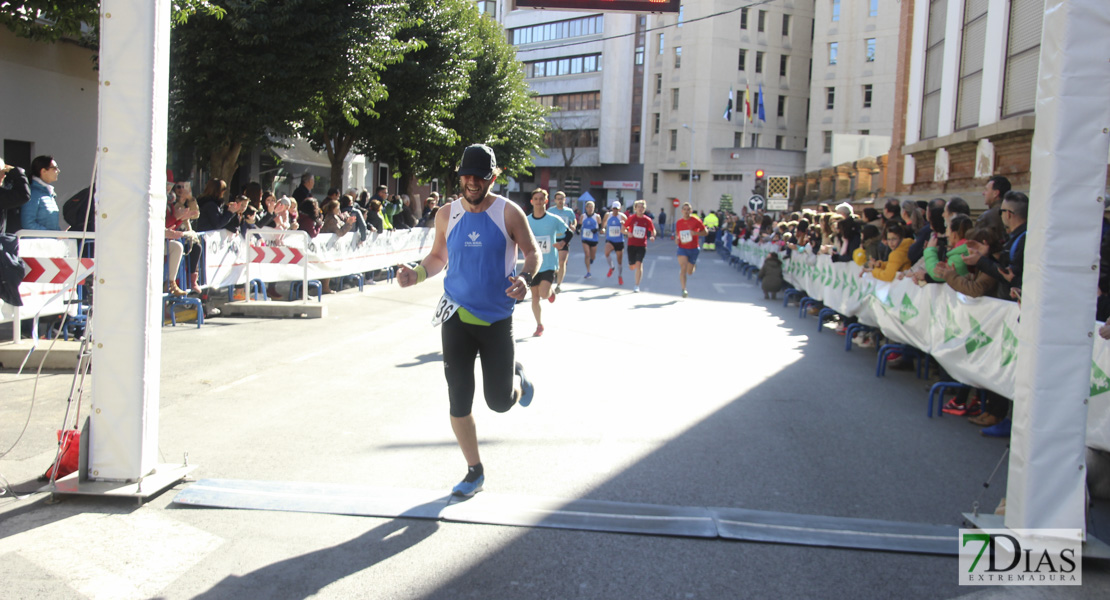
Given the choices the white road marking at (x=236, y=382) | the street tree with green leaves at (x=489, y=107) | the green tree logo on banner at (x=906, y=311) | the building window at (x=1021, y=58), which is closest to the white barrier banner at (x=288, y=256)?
the white road marking at (x=236, y=382)

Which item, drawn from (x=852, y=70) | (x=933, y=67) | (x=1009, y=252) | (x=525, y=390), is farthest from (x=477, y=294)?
(x=852, y=70)

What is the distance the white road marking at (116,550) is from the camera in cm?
375

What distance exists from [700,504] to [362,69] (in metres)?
14.5

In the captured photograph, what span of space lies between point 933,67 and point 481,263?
72.2ft

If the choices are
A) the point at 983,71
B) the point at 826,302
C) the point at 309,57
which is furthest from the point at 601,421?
the point at 983,71

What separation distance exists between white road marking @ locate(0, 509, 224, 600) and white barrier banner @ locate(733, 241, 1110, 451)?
4.21 m

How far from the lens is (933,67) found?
77.9 feet

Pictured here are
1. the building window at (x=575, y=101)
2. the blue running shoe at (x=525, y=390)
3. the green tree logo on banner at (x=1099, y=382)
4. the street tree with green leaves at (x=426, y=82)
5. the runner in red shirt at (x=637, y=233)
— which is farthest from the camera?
the building window at (x=575, y=101)

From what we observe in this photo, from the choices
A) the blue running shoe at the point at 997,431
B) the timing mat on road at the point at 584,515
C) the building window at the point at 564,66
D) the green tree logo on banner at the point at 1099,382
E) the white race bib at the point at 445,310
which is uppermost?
the building window at the point at 564,66

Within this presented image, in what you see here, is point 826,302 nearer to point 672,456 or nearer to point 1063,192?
point 672,456

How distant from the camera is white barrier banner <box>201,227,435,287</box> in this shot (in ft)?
41.6

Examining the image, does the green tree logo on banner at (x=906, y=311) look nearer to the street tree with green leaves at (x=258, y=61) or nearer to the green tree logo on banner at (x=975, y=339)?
the green tree logo on banner at (x=975, y=339)

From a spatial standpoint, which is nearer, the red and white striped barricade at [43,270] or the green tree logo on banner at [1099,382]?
the green tree logo on banner at [1099,382]

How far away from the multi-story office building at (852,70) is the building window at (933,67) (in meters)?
37.2
